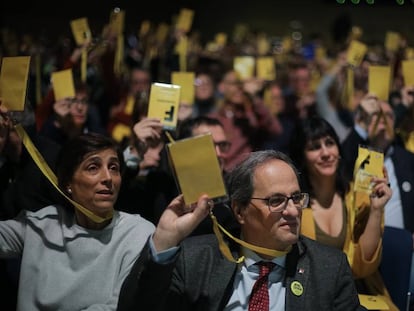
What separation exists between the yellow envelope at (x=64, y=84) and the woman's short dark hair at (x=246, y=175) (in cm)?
153

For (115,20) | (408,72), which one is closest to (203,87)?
(115,20)

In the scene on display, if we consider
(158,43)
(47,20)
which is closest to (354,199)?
(158,43)

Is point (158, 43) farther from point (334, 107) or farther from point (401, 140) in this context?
point (401, 140)

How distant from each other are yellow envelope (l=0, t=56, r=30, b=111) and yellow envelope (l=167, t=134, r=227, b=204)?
0.86m

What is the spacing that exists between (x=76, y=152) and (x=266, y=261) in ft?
2.87

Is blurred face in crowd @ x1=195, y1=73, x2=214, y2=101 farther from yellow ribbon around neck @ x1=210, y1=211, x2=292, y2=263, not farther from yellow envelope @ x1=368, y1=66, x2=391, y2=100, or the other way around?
yellow ribbon around neck @ x1=210, y1=211, x2=292, y2=263

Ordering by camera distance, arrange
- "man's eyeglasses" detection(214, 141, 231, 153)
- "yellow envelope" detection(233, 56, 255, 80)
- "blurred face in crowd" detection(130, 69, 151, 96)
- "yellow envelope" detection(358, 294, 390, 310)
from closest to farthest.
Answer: "yellow envelope" detection(358, 294, 390, 310) → "man's eyeglasses" detection(214, 141, 231, 153) → "yellow envelope" detection(233, 56, 255, 80) → "blurred face in crowd" detection(130, 69, 151, 96)

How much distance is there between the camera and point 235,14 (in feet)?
39.2

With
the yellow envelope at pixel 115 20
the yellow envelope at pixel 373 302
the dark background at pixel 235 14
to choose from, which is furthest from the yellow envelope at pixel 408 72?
the dark background at pixel 235 14

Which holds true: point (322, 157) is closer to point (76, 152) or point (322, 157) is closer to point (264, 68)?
point (76, 152)

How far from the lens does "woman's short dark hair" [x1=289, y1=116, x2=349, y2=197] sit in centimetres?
303

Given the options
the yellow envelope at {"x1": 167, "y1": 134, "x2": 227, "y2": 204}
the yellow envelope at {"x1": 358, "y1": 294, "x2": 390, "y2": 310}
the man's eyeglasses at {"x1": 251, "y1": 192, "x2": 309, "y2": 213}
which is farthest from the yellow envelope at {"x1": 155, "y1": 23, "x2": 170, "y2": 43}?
the yellow envelope at {"x1": 167, "y1": 134, "x2": 227, "y2": 204}

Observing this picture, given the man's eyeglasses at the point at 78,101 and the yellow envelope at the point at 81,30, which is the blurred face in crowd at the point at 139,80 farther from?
the man's eyeglasses at the point at 78,101

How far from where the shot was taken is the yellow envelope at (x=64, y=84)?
11.2 ft
